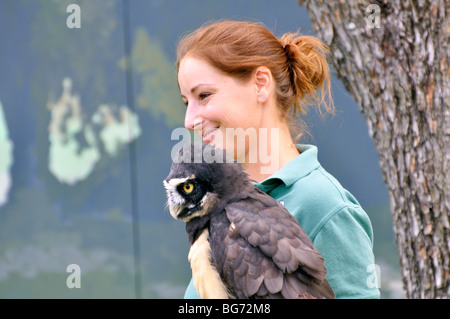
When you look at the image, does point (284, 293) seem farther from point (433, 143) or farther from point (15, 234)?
point (15, 234)

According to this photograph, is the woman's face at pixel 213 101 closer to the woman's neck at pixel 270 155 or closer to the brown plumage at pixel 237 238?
the woman's neck at pixel 270 155

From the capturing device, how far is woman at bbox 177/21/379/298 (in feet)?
6.01

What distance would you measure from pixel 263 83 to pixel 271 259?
33.0 inches

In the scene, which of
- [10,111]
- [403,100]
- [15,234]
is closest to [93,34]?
[10,111]

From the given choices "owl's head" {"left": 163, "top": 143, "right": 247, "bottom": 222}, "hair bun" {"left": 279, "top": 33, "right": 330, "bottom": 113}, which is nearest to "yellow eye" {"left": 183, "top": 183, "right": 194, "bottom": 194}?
"owl's head" {"left": 163, "top": 143, "right": 247, "bottom": 222}

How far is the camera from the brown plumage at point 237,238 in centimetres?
162

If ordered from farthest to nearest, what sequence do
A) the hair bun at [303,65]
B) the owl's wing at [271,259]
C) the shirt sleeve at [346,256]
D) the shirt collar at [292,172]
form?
the hair bun at [303,65] → the shirt collar at [292,172] → the shirt sleeve at [346,256] → the owl's wing at [271,259]

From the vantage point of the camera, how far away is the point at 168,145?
209 inches

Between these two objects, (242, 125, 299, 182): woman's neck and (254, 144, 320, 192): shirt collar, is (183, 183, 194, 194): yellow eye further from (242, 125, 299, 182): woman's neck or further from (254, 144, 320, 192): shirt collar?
(242, 125, 299, 182): woman's neck

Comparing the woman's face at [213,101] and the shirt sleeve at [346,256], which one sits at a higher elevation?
the woman's face at [213,101]

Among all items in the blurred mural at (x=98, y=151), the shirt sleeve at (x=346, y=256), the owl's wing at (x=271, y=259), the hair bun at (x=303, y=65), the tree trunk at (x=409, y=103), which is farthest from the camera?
the blurred mural at (x=98, y=151)

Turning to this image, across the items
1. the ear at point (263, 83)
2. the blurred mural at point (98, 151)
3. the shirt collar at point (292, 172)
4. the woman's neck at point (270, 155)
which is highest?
the blurred mural at point (98, 151)

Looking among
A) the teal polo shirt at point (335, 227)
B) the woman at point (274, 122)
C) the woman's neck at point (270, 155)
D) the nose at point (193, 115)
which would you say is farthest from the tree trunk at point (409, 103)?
the nose at point (193, 115)

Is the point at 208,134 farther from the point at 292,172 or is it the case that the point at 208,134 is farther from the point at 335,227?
the point at 335,227
